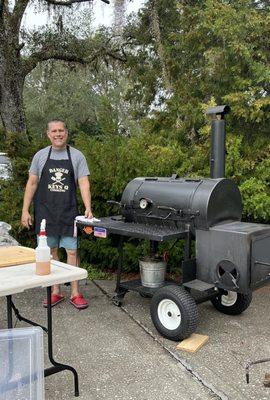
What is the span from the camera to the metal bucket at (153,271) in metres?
4.03

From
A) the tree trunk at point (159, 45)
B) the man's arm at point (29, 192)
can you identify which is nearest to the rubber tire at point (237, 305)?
the man's arm at point (29, 192)

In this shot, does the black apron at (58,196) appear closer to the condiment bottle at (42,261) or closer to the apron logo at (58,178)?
the apron logo at (58,178)

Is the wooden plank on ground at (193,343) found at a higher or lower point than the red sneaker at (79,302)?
lower

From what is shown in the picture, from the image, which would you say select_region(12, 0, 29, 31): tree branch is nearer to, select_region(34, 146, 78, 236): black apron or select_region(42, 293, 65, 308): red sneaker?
select_region(34, 146, 78, 236): black apron

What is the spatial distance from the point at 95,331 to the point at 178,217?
1154 millimetres

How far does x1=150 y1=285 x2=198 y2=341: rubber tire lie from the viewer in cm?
342

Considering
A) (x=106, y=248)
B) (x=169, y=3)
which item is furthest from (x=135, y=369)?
(x=169, y=3)

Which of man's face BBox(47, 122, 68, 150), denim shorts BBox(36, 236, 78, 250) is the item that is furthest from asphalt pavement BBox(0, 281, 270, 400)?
man's face BBox(47, 122, 68, 150)

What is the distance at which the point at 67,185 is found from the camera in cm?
416

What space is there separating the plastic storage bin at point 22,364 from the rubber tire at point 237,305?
213cm

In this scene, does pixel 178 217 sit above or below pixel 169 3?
below

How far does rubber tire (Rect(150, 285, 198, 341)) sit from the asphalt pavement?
0.08 m

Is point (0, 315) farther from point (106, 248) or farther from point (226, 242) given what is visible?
point (226, 242)

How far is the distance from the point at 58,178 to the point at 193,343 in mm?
1865
